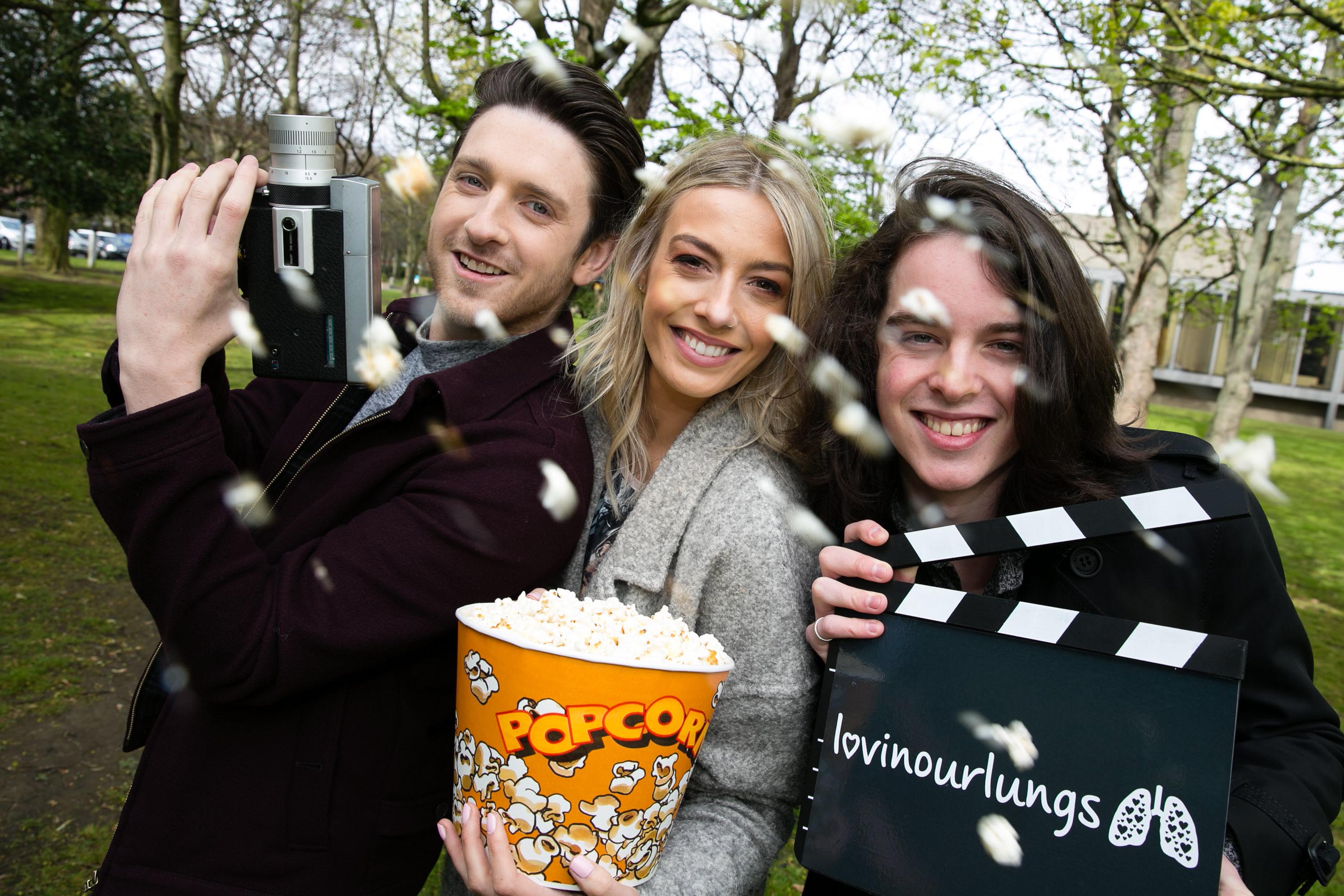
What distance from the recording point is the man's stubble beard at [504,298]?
2057 mm

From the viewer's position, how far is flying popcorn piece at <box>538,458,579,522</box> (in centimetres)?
174

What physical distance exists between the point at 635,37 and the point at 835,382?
5.24 m

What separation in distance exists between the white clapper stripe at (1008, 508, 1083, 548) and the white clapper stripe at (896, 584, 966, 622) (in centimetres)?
15

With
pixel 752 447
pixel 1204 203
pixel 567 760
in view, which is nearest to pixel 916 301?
pixel 752 447

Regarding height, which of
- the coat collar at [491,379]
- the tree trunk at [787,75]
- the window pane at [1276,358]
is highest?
the tree trunk at [787,75]

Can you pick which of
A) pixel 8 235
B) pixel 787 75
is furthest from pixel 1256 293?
pixel 8 235

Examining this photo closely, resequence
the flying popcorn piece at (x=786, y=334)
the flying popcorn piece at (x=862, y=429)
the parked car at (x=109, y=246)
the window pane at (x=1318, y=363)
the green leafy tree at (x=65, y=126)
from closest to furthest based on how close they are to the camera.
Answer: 1. the flying popcorn piece at (x=862, y=429)
2. the flying popcorn piece at (x=786, y=334)
3. the green leafy tree at (x=65, y=126)
4. the window pane at (x=1318, y=363)
5. the parked car at (x=109, y=246)

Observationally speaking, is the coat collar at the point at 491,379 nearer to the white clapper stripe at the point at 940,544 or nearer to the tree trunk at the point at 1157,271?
the white clapper stripe at the point at 940,544

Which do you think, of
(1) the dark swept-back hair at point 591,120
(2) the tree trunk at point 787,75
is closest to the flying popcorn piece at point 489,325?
(1) the dark swept-back hair at point 591,120

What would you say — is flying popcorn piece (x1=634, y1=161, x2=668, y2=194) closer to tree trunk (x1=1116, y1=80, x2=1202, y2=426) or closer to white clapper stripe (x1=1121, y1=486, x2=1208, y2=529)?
white clapper stripe (x1=1121, y1=486, x2=1208, y2=529)

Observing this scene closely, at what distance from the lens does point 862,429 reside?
200cm

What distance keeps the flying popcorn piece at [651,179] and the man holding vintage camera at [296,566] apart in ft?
1.32

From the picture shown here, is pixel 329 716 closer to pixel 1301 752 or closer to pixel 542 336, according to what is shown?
pixel 542 336

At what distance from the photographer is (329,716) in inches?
65.4
